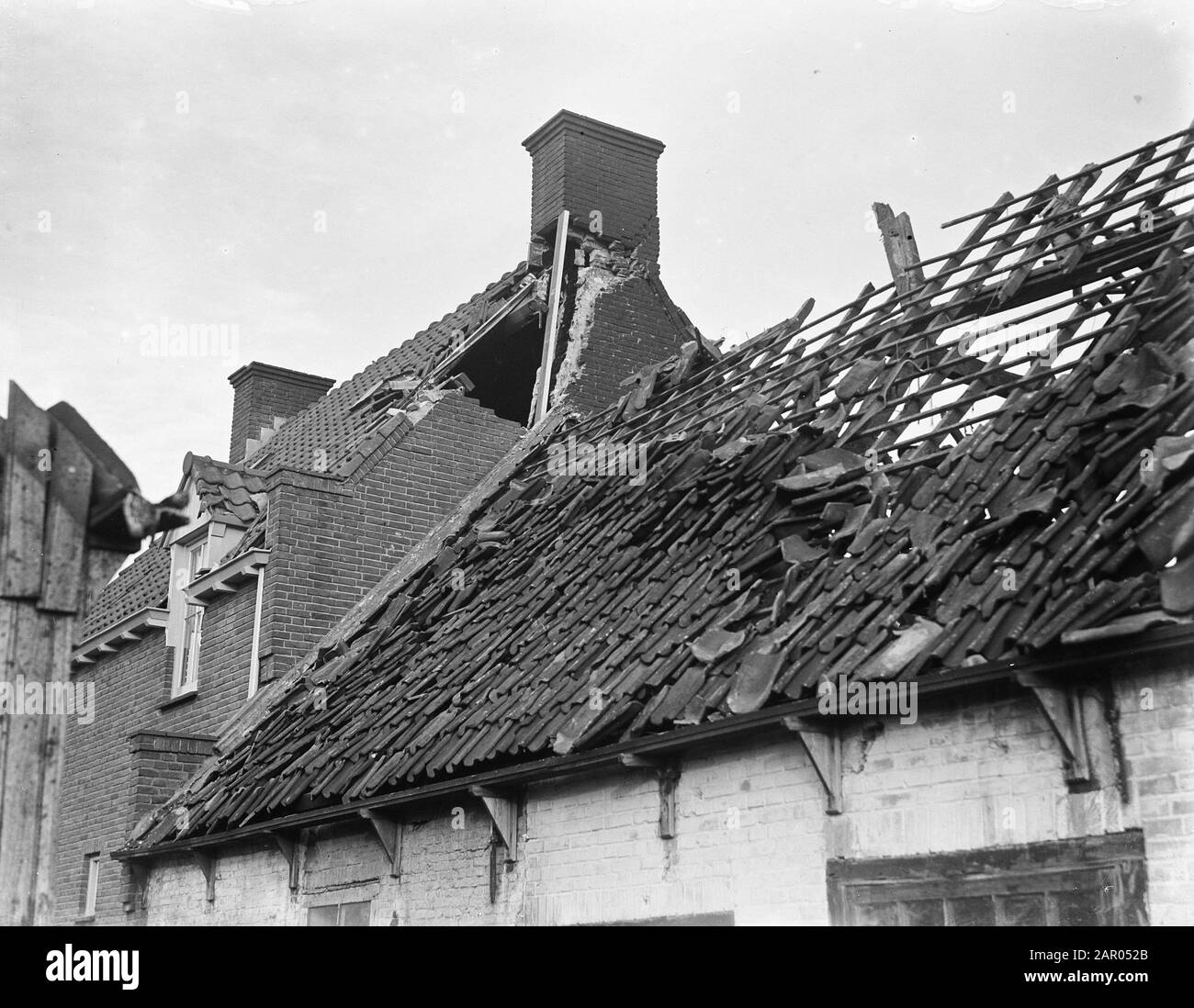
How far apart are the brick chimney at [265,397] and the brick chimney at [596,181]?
673 cm

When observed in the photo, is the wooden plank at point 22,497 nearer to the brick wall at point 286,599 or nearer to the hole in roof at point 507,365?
the brick wall at point 286,599

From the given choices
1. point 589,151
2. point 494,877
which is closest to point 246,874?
point 494,877

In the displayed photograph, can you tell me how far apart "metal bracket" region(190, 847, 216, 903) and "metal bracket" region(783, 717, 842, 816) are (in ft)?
24.1

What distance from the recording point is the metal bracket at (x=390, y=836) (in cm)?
1036

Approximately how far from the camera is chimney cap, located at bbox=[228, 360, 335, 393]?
23438 millimetres

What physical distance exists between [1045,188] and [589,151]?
8884mm


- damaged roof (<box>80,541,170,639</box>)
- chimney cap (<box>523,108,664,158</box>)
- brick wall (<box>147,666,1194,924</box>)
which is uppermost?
chimney cap (<box>523,108,664,158</box>)

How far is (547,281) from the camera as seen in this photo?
1759 cm

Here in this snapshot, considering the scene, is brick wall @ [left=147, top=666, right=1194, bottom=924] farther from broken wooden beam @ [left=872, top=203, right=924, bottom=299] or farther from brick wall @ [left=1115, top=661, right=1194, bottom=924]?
broken wooden beam @ [left=872, top=203, right=924, bottom=299]

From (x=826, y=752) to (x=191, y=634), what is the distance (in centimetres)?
1154

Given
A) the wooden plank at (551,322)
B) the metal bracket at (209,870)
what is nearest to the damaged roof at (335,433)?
the wooden plank at (551,322)

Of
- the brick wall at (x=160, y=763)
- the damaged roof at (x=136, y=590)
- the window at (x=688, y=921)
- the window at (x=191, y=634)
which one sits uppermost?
the damaged roof at (x=136, y=590)

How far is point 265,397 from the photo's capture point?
76.9 feet

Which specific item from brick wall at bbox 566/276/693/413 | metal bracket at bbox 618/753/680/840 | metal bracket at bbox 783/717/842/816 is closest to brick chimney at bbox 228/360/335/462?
brick wall at bbox 566/276/693/413
